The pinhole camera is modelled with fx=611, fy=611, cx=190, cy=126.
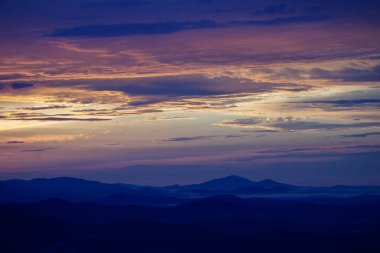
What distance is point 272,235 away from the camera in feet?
561

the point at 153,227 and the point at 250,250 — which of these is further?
the point at 153,227

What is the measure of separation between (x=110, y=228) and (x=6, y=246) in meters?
34.7

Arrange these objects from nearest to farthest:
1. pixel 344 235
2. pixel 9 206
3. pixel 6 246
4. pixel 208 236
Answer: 1. pixel 6 246
2. pixel 208 236
3. pixel 344 235
4. pixel 9 206

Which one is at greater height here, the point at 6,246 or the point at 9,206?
the point at 9,206

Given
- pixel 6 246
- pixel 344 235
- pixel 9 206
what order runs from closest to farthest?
1. pixel 6 246
2. pixel 344 235
3. pixel 9 206

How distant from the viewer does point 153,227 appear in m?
A: 167

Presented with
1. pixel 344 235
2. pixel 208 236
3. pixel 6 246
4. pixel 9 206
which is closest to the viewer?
pixel 6 246

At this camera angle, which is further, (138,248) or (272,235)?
(272,235)

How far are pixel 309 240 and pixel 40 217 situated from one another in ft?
246

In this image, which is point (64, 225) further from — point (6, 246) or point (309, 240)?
point (309, 240)

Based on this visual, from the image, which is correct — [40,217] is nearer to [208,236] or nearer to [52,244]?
[52,244]

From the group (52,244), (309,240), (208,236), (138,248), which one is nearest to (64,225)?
(52,244)

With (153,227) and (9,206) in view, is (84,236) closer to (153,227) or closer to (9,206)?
(153,227)

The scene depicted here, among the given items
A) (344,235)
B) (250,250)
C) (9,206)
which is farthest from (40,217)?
(344,235)
